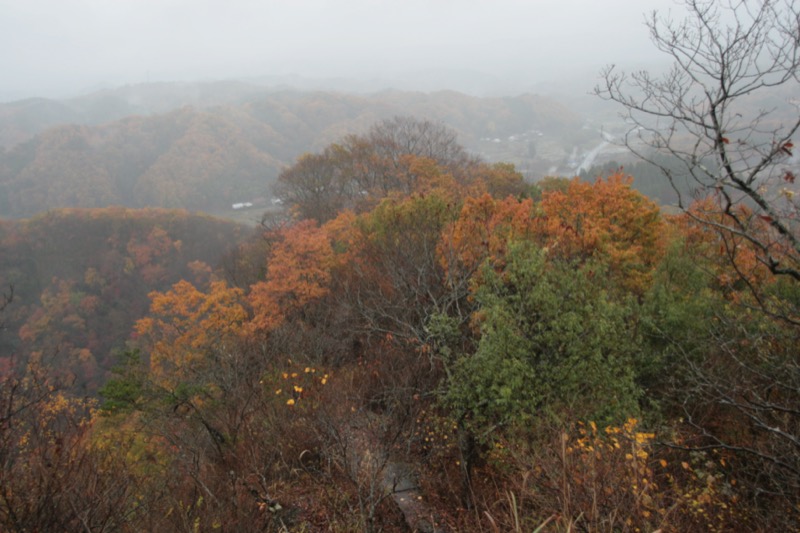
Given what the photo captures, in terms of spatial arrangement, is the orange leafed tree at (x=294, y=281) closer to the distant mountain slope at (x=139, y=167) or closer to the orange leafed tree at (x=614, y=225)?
the orange leafed tree at (x=614, y=225)

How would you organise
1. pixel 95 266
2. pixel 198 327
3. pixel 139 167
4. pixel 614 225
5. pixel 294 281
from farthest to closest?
pixel 139 167 → pixel 95 266 → pixel 198 327 → pixel 294 281 → pixel 614 225

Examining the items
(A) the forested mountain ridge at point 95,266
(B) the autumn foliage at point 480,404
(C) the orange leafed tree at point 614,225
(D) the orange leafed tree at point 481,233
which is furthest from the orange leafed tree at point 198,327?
(A) the forested mountain ridge at point 95,266

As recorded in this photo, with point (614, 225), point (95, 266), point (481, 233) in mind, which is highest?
point (481, 233)

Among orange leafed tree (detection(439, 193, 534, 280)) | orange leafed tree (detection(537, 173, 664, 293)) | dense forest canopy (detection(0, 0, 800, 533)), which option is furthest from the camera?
orange leafed tree (detection(537, 173, 664, 293))

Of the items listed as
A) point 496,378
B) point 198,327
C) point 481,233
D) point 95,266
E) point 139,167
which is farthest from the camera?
point 139,167

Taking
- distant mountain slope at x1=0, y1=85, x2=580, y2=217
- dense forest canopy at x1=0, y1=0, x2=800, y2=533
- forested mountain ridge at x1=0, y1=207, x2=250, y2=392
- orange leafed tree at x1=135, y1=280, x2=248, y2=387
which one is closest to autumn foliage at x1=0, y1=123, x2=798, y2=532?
dense forest canopy at x1=0, y1=0, x2=800, y2=533

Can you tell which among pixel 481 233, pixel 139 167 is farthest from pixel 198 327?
pixel 139 167

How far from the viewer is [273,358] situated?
17.8m

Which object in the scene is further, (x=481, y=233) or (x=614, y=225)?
(x=614, y=225)

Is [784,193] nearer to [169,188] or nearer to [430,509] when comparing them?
[430,509]

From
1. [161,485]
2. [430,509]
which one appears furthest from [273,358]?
[430,509]

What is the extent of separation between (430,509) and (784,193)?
9801 millimetres

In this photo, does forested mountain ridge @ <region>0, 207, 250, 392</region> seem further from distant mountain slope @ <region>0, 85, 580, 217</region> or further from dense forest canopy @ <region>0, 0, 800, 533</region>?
distant mountain slope @ <region>0, 85, 580, 217</region>

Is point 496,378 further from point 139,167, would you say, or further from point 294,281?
point 139,167
